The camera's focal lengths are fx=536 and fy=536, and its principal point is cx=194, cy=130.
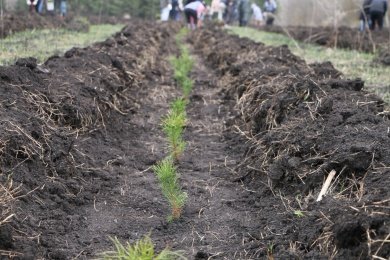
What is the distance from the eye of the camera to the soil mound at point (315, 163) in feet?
9.27

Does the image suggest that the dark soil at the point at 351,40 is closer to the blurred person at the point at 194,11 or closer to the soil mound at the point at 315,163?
the blurred person at the point at 194,11

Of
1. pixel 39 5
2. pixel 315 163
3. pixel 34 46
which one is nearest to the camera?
pixel 315 163

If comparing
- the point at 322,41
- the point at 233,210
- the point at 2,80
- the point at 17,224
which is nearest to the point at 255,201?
the point at 233,210

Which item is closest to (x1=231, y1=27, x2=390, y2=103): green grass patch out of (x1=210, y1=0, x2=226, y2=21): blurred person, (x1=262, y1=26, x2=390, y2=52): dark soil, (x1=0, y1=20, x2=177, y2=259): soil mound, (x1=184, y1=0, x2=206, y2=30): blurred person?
(x1=262, y1=26, x2=390, y2=52): dark soil

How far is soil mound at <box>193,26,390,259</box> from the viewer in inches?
111

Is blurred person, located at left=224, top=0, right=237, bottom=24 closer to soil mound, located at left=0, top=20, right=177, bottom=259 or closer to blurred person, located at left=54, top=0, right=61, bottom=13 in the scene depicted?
blurred person, located at left=54, top=0, right=61, bottom=13

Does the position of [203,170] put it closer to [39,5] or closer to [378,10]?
[378,10]

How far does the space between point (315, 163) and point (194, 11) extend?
16.1m

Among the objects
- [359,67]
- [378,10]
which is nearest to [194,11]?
[378,10]

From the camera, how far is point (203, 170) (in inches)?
200

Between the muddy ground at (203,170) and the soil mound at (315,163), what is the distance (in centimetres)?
1

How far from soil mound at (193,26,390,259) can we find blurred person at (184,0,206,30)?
1281 centimetres

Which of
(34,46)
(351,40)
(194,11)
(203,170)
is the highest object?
(194,11)

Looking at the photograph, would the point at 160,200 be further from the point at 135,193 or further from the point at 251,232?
the point at 251,232
